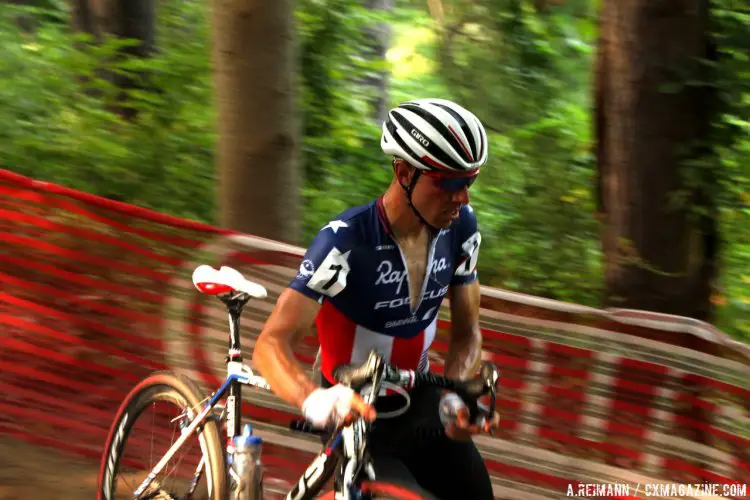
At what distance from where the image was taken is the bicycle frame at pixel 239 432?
8.57 feet

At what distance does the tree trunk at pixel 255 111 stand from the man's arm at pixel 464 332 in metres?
2.50

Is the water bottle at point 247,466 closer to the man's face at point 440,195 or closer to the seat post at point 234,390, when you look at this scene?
the seat post at point 234,390

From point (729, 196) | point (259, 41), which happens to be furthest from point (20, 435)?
point (729, 196)

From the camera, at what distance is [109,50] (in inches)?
324

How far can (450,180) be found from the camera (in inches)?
111

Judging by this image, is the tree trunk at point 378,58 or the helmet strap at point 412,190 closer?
the helmet strap at point 412,190

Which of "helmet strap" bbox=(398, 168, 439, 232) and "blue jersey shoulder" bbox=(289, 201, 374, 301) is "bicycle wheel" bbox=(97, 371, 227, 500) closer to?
"blue jersey shoulder" bbox=(289, 201, 374, 301)

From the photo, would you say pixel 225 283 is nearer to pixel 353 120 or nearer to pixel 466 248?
pixel 466 248

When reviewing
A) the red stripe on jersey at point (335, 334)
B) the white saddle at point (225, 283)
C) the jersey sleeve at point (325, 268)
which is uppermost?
the jersey sleeve at point (325, 268)

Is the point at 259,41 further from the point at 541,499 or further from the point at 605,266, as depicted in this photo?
the point at 541,499

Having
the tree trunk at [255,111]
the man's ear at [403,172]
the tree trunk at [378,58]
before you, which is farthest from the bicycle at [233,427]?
the tree trunk at [378,58]

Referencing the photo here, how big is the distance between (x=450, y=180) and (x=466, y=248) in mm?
486

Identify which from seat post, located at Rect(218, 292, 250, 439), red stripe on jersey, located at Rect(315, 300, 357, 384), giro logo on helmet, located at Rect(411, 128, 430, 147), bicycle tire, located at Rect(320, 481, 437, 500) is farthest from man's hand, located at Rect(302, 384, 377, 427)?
seat post, located at Rect(218, 292, 250, 439)

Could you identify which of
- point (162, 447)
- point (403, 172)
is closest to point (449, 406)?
point (403, 172)
